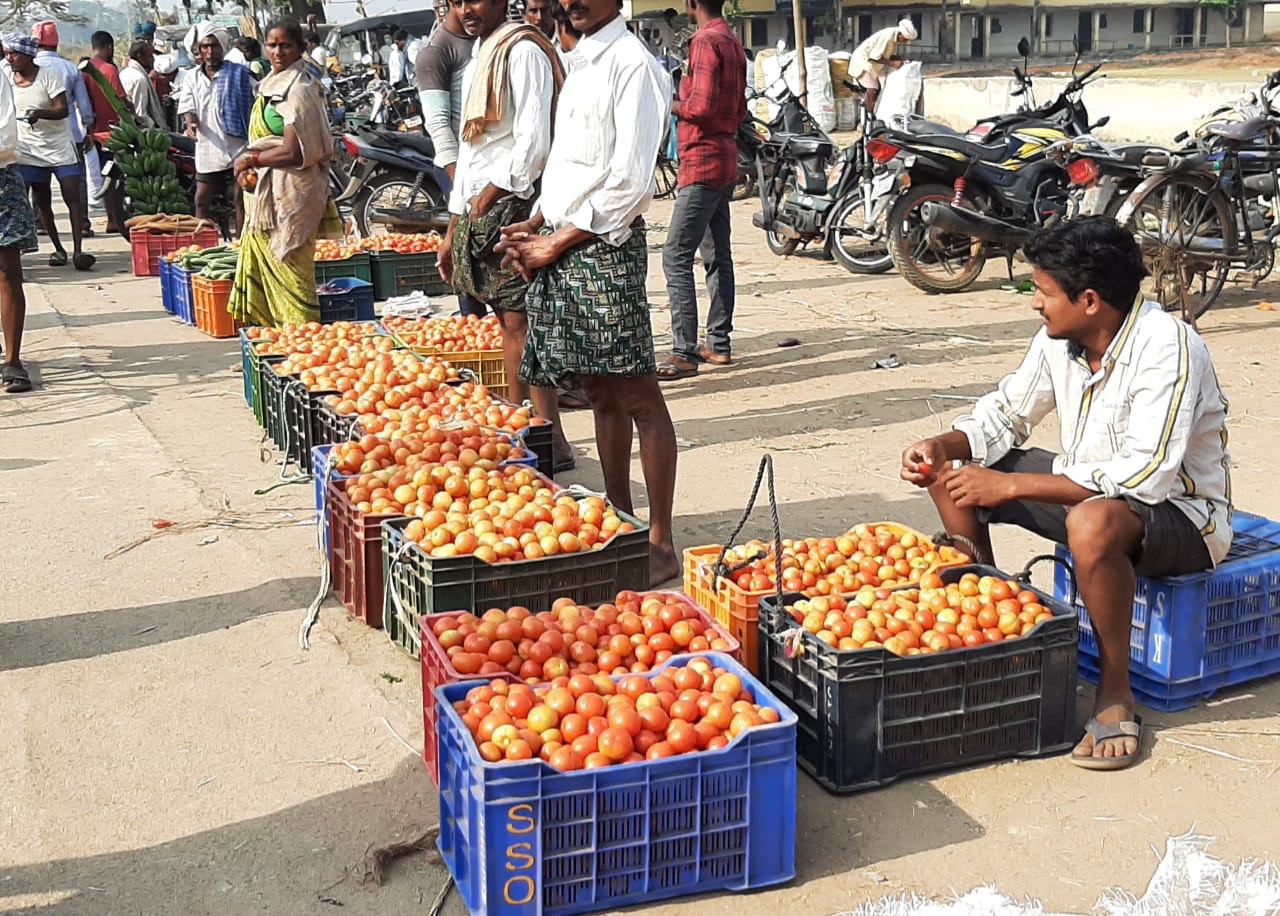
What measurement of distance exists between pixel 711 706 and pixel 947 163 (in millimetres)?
7838

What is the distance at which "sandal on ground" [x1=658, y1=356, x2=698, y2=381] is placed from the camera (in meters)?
8.22

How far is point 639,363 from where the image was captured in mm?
4707

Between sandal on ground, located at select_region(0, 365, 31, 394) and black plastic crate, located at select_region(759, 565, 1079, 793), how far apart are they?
614 centimetres

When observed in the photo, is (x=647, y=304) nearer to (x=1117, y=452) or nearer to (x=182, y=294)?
Result: (x=1117, y=452)

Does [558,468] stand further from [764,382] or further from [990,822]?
[990,822]

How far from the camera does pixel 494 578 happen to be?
4.19 m

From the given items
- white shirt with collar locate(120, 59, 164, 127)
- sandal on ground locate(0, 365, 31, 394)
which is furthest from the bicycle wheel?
white shirt with collar locate(120, 59, 164, 127)

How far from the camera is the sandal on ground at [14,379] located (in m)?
8.22

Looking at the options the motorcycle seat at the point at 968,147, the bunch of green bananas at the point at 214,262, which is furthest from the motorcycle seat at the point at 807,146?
the bunch of green bananas at the point at 214,262

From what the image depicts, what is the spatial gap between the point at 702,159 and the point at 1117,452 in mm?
4417

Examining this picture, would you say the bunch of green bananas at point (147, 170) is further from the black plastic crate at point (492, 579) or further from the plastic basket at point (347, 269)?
the black plastic crate at point (492, 579)

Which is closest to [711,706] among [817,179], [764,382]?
[764,382]

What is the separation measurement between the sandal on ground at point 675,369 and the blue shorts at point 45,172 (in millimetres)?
7336

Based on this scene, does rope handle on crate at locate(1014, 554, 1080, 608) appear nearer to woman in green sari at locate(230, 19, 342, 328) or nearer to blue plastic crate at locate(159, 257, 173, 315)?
woman in green sari at locate(230, 19, 342, 328)
